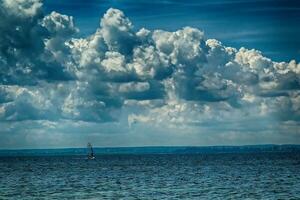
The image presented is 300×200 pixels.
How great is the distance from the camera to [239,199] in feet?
211

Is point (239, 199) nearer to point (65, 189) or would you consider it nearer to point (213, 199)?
point (213, 199)

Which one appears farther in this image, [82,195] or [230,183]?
[230,183]

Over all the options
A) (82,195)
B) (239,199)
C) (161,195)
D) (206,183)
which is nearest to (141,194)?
(161,195)

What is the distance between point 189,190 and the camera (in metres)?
75.8

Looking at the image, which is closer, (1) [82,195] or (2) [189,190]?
(1) [82,195]

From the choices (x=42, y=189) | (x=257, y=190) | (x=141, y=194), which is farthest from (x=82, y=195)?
(x=257, y=190)

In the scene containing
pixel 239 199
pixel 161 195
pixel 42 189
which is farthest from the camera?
pixel 42 189

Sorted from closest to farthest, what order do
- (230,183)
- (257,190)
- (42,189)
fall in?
(257,190) < (42,189) < (230,183)

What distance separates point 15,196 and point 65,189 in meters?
10.4

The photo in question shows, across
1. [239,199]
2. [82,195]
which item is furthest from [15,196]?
[239,199]

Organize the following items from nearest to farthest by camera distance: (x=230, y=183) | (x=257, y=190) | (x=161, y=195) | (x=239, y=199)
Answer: (x=239, y=199) → (x=161, y=195) → (x=257, y=190) → (x=230, y=183)

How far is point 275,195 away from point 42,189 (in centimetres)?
3324

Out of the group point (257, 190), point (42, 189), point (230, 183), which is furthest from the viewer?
point (230, 183)

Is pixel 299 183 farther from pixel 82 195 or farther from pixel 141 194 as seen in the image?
pixel 82 195
